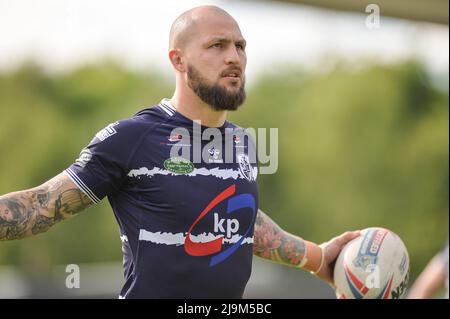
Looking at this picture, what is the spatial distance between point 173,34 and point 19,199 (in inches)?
51.8

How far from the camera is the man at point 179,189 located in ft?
13.6

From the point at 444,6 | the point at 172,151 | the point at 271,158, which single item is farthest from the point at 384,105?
the point at 172,151

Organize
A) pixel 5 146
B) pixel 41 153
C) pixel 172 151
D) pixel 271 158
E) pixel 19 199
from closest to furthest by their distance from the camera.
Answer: pixel 19 199 < pixel 172 151 < pixel 271 158 < pixel 5 146 < pixel 41 153

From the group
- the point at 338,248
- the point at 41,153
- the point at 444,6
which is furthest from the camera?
the point at 41,153

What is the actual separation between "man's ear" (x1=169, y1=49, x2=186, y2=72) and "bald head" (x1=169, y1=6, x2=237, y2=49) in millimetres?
29

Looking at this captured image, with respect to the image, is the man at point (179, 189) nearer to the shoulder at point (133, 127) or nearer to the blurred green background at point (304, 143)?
the shoulder at point (133, 127)

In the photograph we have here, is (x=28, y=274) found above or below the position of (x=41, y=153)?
below

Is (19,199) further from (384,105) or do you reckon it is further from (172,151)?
(384,105)

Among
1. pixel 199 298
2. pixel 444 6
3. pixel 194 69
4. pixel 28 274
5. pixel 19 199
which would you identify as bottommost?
pixel 28 274

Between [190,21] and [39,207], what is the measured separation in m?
1.34

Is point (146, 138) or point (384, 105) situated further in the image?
point (384, 105)

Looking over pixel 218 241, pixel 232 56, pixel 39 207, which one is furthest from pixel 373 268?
pixel 39 207

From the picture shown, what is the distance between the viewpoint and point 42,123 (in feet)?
85.7

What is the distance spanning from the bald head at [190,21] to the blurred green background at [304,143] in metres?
18.0
